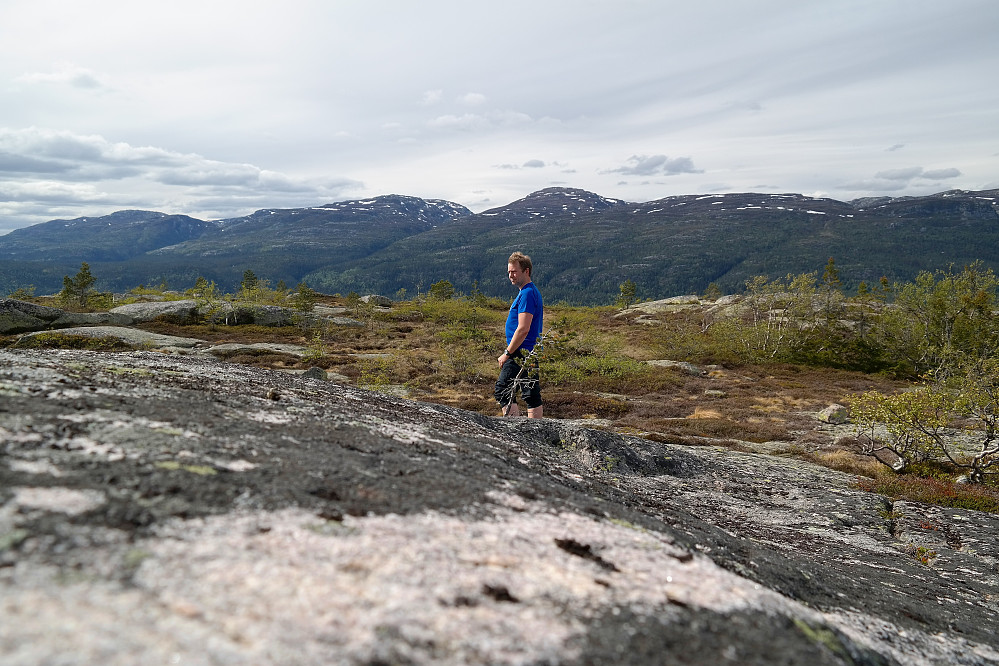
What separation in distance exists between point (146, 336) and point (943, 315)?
56.7 metres

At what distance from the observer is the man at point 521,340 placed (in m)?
10.2

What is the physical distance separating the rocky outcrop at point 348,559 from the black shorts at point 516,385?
4567 mm

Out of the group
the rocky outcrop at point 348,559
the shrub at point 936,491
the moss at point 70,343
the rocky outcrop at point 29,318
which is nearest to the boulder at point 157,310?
the rocky outcrop at point 29,318

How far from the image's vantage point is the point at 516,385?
10.4m

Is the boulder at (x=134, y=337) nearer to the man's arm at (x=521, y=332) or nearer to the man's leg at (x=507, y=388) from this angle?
the man's leg at (x=507, y=388)

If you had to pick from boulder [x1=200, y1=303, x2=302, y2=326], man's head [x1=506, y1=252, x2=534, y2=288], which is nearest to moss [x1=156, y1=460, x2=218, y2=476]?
man's head [x1=506, y1=252, x2=534, y2=288]

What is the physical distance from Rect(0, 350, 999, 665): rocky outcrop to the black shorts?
4567mm

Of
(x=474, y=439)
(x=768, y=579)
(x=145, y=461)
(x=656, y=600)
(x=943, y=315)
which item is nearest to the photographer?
(x=656, y=600)

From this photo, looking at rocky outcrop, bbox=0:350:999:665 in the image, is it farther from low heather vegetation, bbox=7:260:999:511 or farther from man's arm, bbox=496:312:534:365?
low heather vegetation, bbox=7:260:999:511

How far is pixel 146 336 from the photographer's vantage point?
2933cm

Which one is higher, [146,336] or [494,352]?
[146,336]

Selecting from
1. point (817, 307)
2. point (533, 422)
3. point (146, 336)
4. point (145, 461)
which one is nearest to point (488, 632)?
point (145, 461)

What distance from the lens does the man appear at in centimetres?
1016

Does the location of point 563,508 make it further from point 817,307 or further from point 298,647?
point 817,307
